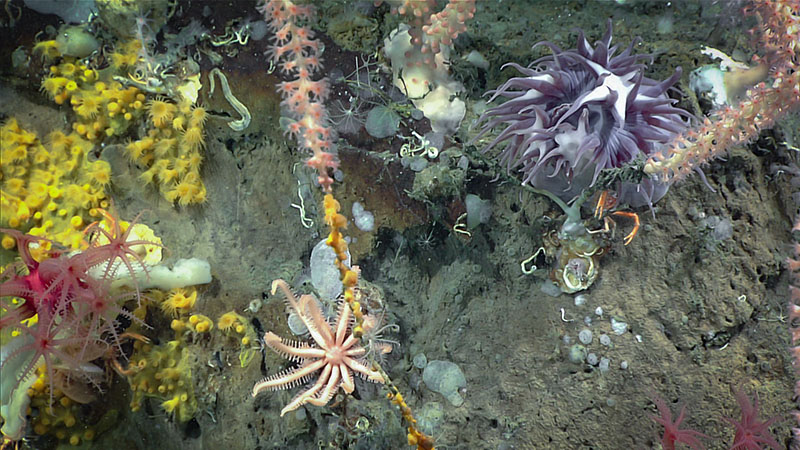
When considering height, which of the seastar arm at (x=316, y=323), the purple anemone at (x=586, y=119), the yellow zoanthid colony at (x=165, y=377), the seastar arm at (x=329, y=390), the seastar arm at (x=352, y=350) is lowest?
the yellow zoanthid colony at (x=165, y=377)

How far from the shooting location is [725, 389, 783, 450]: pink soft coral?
255 centimetres

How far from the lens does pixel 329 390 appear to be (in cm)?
268

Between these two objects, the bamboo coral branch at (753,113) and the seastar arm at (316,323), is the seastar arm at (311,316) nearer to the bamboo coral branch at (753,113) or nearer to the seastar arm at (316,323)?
the seastar arm at (316,323)

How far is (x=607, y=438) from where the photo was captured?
266 cm

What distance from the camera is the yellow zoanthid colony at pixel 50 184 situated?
3.28 meters

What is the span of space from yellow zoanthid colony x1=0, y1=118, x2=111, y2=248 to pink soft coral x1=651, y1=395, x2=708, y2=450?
143 inches

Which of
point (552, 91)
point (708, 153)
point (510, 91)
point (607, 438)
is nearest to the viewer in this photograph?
point (708, 153)

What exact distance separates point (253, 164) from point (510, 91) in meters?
1.74

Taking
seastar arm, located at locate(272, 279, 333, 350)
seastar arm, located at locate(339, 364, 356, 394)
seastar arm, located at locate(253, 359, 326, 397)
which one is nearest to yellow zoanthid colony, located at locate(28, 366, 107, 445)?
seastar arm, located at locate(253, 359, 326, 397)

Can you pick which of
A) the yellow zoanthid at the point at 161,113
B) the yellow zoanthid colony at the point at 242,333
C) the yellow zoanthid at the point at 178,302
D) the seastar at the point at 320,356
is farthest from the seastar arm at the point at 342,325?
the yellow zoanthid at the point at 161,113

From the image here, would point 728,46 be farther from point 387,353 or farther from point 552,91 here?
point 387,353

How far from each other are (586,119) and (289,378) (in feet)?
7.09

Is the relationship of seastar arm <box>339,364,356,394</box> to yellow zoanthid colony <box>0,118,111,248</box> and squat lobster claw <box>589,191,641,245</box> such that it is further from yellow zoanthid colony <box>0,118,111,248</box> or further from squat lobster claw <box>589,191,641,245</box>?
yellow zoanthid colony <box>0,118,111,248</box>

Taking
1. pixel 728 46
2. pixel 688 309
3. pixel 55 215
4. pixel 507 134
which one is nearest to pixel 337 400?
pixel 507 134
